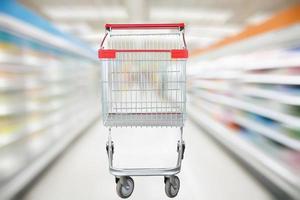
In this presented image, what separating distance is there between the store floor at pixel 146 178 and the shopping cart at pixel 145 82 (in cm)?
33

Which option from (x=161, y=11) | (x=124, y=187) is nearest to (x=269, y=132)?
(x=124, y=187)

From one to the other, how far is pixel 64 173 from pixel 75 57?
2.77m

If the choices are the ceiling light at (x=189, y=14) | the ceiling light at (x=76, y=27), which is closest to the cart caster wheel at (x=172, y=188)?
the ceiling light at (x=189, y=14)

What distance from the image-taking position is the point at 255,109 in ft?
11.3

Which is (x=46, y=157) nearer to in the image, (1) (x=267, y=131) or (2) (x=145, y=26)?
(2) (x=145, y=26)

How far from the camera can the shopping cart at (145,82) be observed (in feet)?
7.50

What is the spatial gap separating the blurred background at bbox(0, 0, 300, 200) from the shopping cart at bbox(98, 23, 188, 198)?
0.38 metres

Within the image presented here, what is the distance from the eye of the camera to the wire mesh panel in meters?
2.29

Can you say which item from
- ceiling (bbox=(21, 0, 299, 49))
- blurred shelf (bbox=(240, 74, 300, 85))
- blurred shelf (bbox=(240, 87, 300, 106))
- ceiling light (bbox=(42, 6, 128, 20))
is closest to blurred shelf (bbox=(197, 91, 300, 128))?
blurred shelf (bbox=(240, 87, 300, 106))

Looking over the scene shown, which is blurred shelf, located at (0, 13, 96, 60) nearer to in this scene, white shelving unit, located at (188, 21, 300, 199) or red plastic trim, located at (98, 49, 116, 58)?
red plastic trim, located at (98, 49, 116, 58)

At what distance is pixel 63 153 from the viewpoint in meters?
4.03

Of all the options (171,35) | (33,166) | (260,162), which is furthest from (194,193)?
(33,166)

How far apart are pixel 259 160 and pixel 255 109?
1.92 feet

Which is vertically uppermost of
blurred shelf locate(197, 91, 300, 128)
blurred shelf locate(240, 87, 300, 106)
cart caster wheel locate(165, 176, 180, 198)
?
blurred shelf locate(240, 87, 300, 106)
